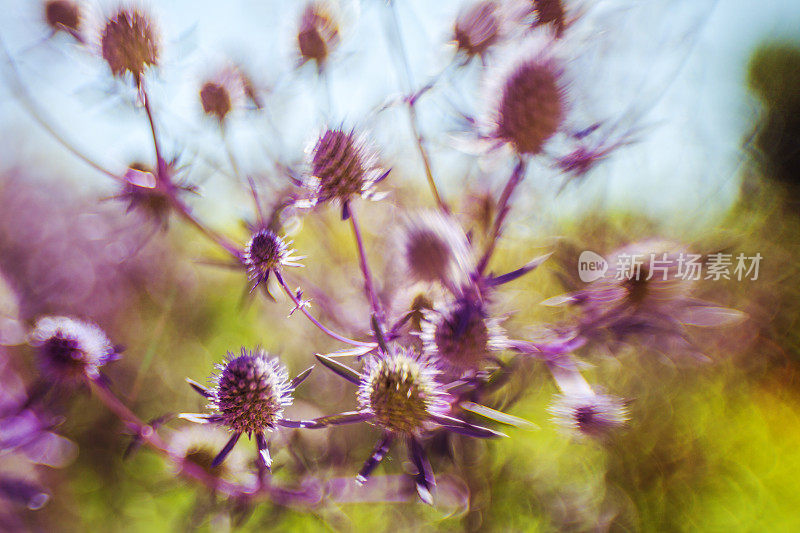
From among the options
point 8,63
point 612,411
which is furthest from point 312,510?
point 8,63

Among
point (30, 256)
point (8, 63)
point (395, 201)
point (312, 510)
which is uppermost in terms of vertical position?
point (395, 201)

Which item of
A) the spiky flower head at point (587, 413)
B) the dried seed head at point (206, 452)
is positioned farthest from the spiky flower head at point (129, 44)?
the spiky flower head at point (587, 413)

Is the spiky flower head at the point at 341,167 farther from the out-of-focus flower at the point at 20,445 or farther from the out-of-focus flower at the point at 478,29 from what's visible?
the out-of-focus flower at the point at 20,445

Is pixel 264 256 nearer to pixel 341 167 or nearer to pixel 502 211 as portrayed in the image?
pixel 341 167

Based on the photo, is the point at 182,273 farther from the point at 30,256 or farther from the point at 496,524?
the point at 496,524

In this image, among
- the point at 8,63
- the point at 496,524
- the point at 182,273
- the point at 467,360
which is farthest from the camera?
the point at 182,273

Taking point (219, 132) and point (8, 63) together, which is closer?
point (8, 63)
